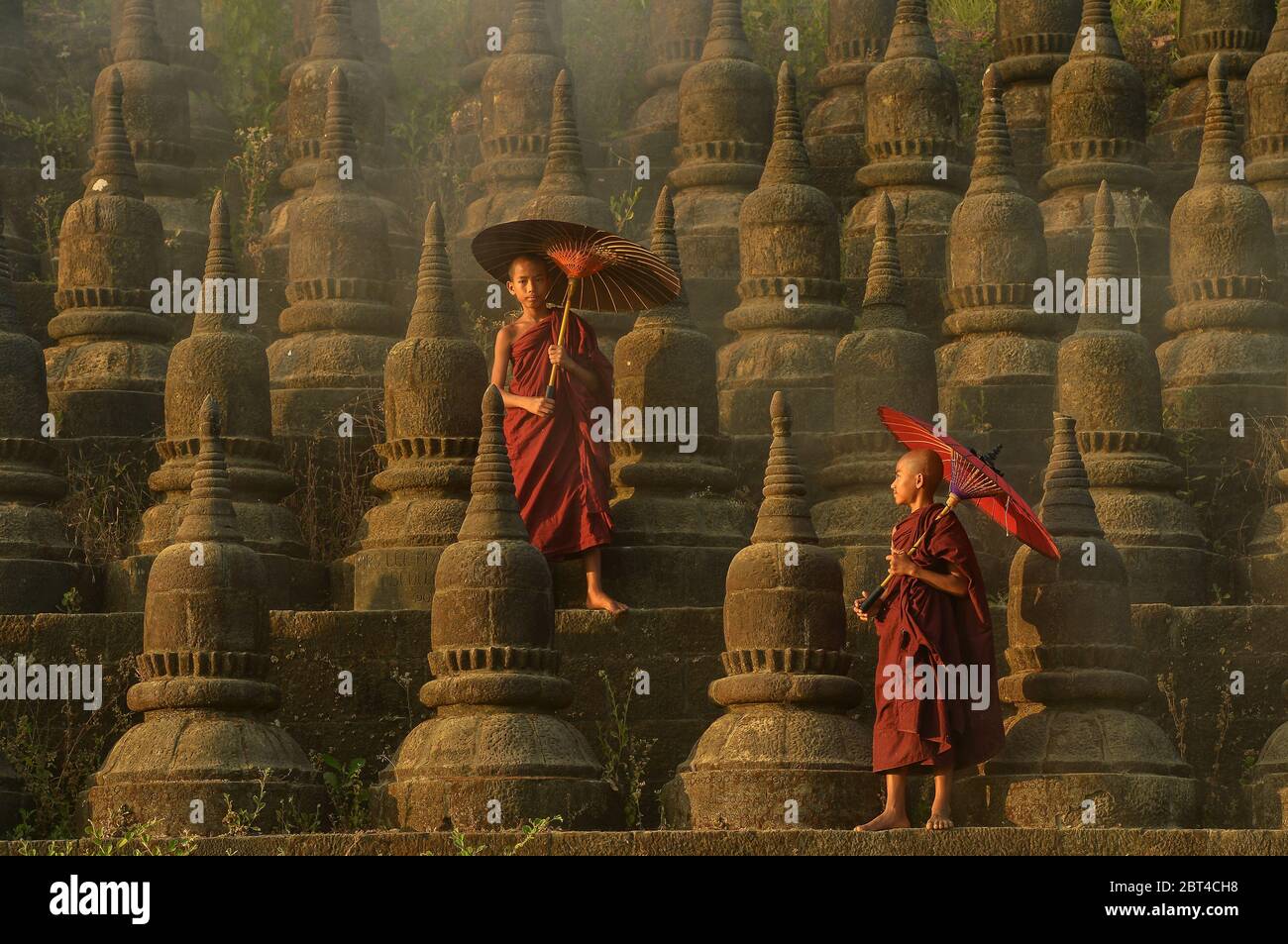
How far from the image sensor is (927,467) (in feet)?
57.3

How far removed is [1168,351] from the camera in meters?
21.6

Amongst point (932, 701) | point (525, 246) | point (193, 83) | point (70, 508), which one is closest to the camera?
point (932, 701)

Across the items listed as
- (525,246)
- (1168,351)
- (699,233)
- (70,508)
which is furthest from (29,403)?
(1168,351)

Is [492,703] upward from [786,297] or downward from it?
downward

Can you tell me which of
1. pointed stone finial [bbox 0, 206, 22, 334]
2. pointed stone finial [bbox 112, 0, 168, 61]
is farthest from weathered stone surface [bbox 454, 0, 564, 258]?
pointed stone finial [bbox 0, 206, 22, 334]

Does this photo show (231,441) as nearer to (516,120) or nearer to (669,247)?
(669,247)

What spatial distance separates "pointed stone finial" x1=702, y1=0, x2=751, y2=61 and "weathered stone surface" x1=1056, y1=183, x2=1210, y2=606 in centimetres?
438

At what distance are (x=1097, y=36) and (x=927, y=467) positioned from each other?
6795 millimetres

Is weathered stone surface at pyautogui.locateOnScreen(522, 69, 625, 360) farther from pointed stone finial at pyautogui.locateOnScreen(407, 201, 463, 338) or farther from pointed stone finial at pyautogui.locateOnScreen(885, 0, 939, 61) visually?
pointed stone finial at pyautogui.locateOnScreen(885, 0, 939, 61)

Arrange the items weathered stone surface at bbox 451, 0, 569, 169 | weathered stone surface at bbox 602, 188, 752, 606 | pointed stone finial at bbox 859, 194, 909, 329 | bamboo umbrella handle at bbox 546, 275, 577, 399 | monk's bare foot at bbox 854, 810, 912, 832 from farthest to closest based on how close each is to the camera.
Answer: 1. weathered stone surface at bbox 451, 0, 569, 169
2. pointed stone finial at bbox 859, 194, 909, 329
3. weathered stone surface at bbox 602, 188, 752, 606
4. bamboo umbrella handle at bbox 546, 275, 577, 399
5. monk's bare foot at bbox 854, 810, 912, 832

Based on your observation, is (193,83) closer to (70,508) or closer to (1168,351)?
(70,508)

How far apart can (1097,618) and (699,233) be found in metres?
6.20

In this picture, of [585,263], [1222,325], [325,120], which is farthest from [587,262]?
[325,120]

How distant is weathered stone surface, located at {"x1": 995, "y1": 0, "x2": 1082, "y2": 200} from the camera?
80.2ft
